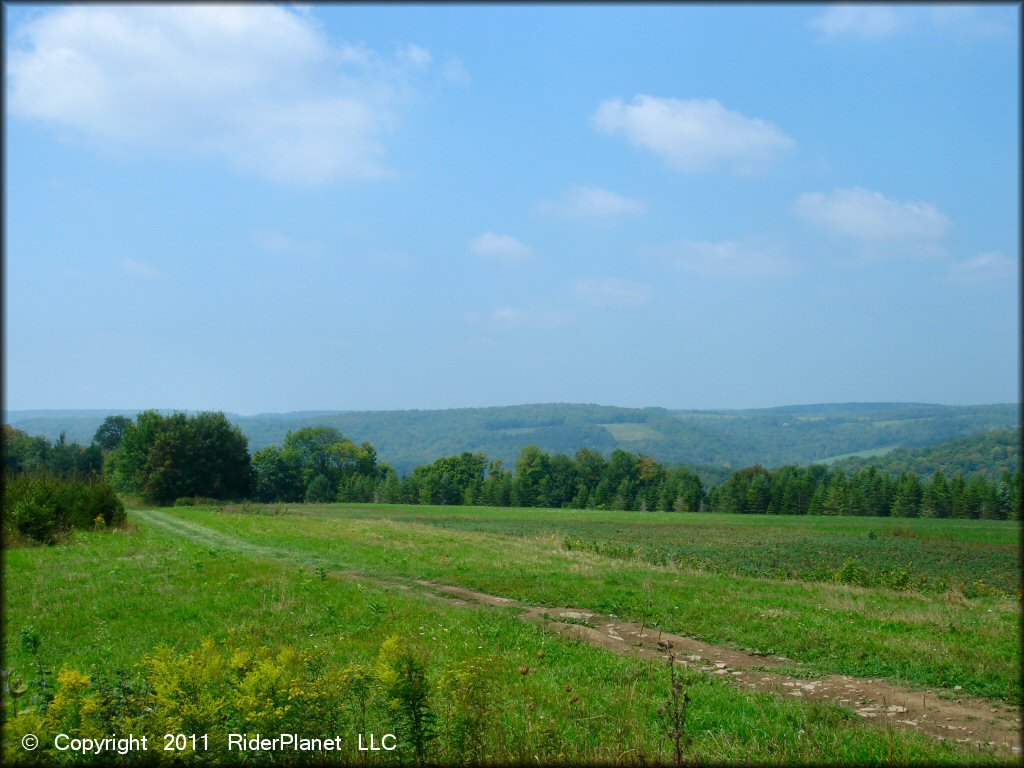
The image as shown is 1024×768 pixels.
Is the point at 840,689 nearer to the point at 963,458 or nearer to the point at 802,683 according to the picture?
the point at 802,683

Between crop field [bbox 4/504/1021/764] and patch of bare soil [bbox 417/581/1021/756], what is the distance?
45 mm

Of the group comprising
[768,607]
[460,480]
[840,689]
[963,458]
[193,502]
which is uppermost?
[840,689]

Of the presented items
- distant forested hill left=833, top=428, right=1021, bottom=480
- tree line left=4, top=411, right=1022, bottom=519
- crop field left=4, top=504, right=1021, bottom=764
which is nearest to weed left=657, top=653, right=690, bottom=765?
crop field left=4, top=504, right=1021, bottom=764

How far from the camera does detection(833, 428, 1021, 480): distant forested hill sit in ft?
178

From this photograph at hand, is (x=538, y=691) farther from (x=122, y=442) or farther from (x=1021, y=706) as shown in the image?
(x=122, y=442)

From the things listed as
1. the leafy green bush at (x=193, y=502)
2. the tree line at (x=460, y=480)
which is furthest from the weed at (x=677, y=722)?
the leafy green bush at (x=193, y=502)

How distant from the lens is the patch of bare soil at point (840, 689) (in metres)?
A: 7.02

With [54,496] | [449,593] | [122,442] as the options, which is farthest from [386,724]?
[122,442]

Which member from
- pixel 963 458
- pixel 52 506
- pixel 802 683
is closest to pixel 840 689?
pixel 802 683

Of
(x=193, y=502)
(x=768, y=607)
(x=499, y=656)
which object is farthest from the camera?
(x=193, y=502)

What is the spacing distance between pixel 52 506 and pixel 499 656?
79.2 feet

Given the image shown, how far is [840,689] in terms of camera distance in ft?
27.6

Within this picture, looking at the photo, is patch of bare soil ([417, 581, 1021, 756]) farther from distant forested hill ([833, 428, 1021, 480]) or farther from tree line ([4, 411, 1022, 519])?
distant forested hill ([833, 428, 1021, 480])

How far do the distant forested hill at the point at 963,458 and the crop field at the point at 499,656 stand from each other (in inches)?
1542
